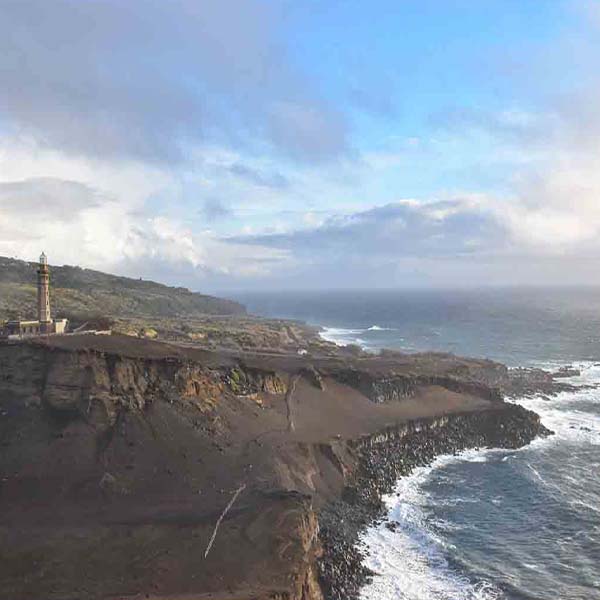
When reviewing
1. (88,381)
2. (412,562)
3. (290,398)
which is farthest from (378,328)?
(412,562)

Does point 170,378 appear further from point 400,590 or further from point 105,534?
point 400,590

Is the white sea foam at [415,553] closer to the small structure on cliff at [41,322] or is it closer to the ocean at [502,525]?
the ocean at [502,525]

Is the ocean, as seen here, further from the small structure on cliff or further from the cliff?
the small structure on cliff

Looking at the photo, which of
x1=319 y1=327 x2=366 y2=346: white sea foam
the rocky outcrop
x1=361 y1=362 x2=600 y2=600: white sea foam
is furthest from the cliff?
x1=319 y1=327 x2=366 y2=346: white sea foam

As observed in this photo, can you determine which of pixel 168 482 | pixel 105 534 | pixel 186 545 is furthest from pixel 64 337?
pixel 186 545

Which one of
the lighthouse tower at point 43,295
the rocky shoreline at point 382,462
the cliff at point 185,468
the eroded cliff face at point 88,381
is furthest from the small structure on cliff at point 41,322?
the rocky shoreline at point 382,462
